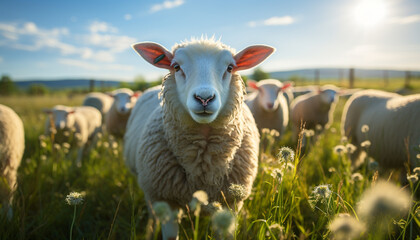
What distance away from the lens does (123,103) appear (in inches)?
243

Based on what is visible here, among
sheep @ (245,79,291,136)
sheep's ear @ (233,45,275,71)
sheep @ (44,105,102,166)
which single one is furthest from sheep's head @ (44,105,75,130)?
sheep's ear @ (233,45,275,71)

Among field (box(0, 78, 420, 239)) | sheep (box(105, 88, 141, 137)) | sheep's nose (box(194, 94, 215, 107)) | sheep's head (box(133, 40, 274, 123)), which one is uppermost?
sheep's head (box(133, 40, 274, 123))

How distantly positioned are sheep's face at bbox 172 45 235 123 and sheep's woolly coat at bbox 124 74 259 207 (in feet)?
0.46

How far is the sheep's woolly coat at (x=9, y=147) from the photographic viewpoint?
2.55 m

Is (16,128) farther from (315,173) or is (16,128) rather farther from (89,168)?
(315,173)

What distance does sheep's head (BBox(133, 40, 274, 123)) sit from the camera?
1678 millimetres

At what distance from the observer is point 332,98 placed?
19.9ft

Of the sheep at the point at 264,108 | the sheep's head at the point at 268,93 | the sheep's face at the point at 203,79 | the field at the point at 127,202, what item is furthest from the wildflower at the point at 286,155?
the sheep at the point at 264,108

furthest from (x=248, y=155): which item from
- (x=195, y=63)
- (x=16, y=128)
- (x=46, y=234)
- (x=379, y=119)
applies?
(x=16, y=128)

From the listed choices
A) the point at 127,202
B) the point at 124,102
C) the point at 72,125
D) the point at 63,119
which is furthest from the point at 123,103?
the point at 127,202

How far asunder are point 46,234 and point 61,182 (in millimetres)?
1189

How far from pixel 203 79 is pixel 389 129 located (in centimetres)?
278

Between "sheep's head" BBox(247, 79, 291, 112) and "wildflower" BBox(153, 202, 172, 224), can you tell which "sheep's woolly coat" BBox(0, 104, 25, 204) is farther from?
"sheep's head" BBox(247, 79, 291, 112)

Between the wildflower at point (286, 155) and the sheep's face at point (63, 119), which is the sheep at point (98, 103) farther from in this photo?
the wildflower at point (286, 155)
